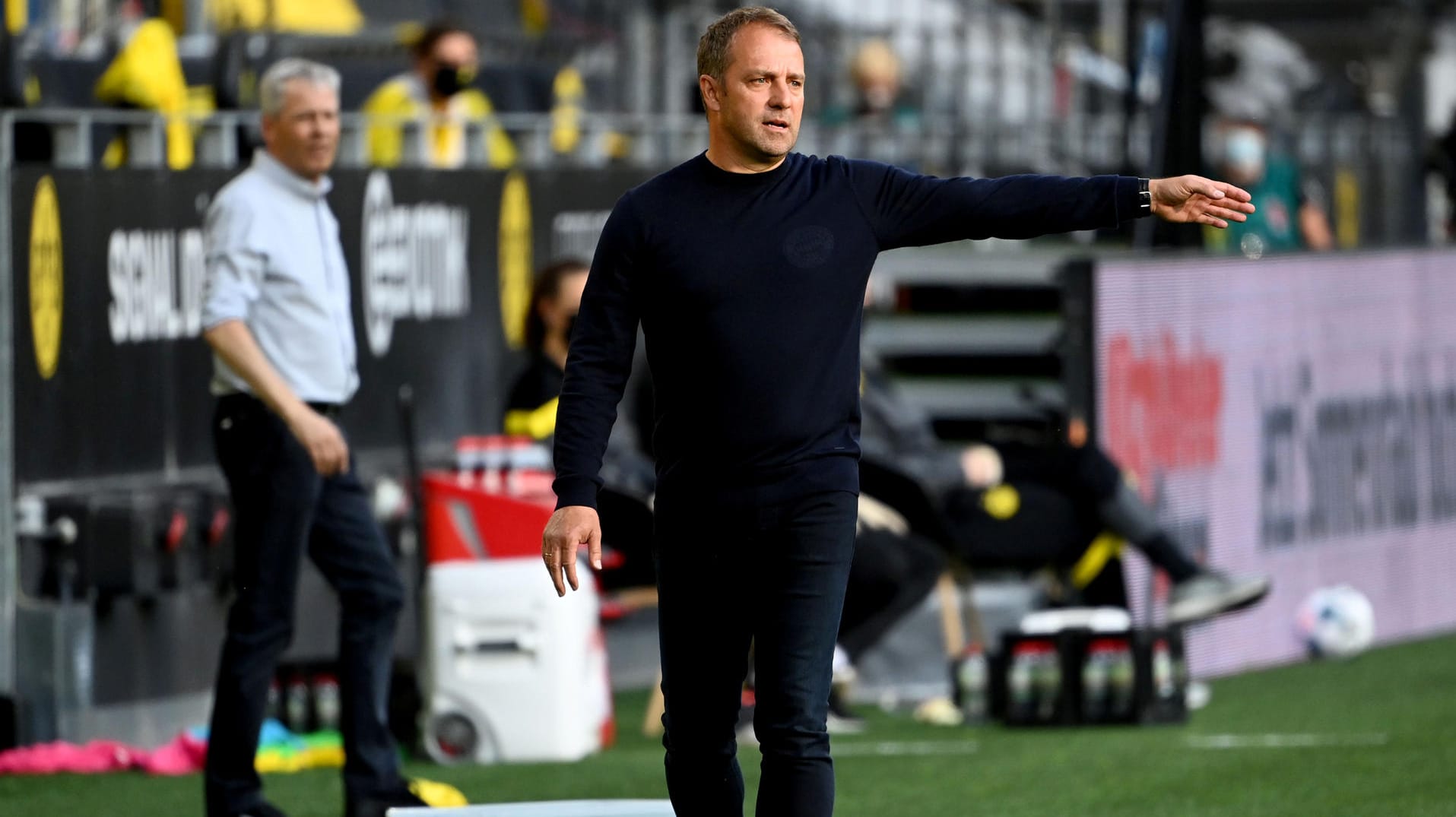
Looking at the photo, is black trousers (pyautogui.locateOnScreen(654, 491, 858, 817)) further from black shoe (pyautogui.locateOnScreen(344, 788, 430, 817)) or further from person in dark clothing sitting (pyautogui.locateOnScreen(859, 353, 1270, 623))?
person in dark clothing sitting (pyautogui.locateOnScreen(859, 353, 1270, 623))

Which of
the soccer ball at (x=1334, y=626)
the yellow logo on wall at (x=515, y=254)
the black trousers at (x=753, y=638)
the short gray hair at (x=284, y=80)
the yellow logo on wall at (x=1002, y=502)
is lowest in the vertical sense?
the soccer ball at (x=1334, y=626)

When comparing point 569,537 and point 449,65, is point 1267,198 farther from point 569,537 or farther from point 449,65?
point 569,537

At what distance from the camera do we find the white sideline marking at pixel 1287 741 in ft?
32.2

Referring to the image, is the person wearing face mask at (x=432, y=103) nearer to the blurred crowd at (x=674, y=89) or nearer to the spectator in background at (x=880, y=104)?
the blurred crowd at (x=674, y=89)

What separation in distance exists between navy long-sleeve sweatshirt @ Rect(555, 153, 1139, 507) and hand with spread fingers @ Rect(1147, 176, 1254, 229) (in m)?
0.06

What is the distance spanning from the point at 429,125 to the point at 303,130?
449 centimetres

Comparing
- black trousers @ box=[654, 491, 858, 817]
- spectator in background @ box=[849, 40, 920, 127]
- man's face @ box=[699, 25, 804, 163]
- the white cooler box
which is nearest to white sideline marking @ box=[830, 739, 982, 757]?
the white cooler box

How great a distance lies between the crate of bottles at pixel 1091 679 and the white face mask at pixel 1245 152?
660cm

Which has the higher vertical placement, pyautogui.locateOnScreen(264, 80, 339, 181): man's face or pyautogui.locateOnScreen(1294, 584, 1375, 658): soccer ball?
pyautogui.locateOnScreen(264, 80, 339, 181): man's face

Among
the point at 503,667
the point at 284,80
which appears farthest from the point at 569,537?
the point at 503,667

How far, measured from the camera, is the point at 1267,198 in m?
17.5

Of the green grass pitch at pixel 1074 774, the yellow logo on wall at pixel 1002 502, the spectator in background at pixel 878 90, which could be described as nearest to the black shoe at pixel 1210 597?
the green grass pitch at pixel 1074 774

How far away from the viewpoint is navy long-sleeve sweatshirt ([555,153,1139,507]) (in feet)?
19.4

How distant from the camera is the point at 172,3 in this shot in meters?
13.4
